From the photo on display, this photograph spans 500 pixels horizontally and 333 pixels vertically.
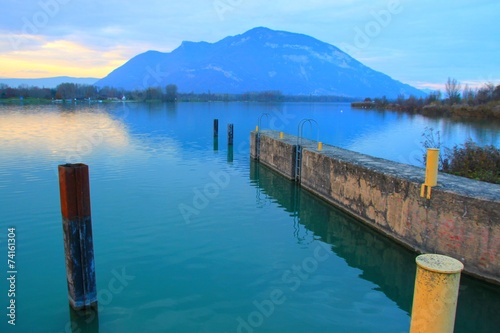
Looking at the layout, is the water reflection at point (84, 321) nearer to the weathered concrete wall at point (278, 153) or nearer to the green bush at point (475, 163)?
the green bush at point (475, 163)

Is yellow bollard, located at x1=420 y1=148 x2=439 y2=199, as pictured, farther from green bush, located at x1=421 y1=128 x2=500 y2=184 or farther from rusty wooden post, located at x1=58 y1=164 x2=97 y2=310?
rusty wooden post, located at x1=58 y1=164 x2=97 y2=310

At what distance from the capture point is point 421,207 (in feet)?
27.5

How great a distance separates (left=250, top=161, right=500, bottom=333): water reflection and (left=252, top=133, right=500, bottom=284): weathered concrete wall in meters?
0.31

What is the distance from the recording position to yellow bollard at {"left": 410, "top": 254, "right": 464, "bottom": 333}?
117 inches

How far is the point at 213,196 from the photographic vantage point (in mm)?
13719

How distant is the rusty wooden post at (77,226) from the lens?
557 centimetres

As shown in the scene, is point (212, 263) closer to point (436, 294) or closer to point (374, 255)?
point (374, 255)

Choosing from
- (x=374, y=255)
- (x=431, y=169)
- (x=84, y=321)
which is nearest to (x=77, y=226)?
(x=84, y=321)

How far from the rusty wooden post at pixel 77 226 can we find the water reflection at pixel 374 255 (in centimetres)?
541

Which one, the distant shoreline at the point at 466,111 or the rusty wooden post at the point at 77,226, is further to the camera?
the distant shoreline at the point at 466,111

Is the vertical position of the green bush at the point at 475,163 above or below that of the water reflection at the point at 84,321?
above

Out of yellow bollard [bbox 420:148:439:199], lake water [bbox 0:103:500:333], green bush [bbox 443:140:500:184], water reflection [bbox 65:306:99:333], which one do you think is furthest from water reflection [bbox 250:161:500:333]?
water reflection [bbox 65:306:99:333]

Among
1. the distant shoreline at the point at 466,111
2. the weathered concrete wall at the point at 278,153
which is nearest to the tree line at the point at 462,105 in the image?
the distant shoreline at the point at 466,111

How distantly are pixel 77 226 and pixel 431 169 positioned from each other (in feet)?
22.5
